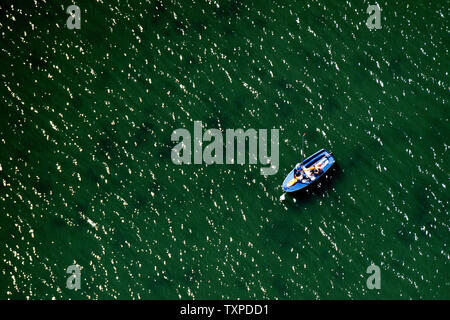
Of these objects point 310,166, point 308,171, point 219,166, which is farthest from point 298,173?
point 219,166

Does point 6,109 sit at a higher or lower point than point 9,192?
higher

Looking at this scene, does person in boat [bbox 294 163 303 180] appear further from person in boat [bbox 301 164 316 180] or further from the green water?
the green water

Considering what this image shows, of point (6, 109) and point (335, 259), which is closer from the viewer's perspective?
point (335, 259)

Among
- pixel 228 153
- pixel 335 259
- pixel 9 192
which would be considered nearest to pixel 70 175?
pixel 9 192

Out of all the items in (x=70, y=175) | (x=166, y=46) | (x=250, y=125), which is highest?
(x=166, y=46)

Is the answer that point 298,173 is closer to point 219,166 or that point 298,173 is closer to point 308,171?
point 308,171

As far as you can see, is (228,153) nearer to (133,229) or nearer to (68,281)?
(133,229)
